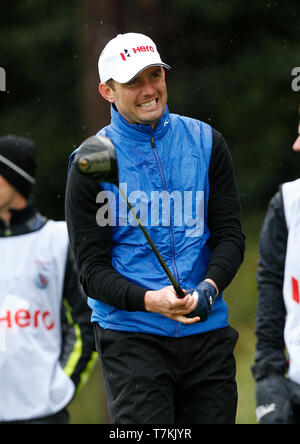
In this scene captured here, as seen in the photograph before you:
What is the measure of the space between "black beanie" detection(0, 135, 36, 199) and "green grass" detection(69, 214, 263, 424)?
295cm

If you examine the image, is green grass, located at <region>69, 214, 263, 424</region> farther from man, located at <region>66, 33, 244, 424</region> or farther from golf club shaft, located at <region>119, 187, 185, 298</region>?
golf club shaft, located at <region>119, 187, 185, 298</region>

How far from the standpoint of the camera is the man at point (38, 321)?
4.90 m

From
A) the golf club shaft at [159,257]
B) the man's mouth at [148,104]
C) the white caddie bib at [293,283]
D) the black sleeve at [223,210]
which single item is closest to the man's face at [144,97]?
the man's mouth at [148,104]

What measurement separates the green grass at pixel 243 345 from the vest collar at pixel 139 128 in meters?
4.38

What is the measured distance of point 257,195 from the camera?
11148 millimetres

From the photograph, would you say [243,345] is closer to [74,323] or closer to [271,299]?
[74,323]

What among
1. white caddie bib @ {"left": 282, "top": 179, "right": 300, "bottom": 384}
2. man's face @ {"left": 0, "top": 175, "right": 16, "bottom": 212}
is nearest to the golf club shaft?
white caddie bib @ {"left": 282, "top": 179, "right": 300, "bottom": 384}

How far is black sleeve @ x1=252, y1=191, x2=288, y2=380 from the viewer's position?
452cm

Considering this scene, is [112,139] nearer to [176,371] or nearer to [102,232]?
[102,232]

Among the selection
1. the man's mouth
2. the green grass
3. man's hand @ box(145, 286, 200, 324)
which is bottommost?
the green grass

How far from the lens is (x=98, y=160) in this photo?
130 inches

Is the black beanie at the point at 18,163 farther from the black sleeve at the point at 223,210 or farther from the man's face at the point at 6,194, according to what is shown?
the black sleeve at the point at 223,210

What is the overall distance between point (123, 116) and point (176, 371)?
39.1 inches

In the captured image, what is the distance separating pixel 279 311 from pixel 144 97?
1414 millimetres
